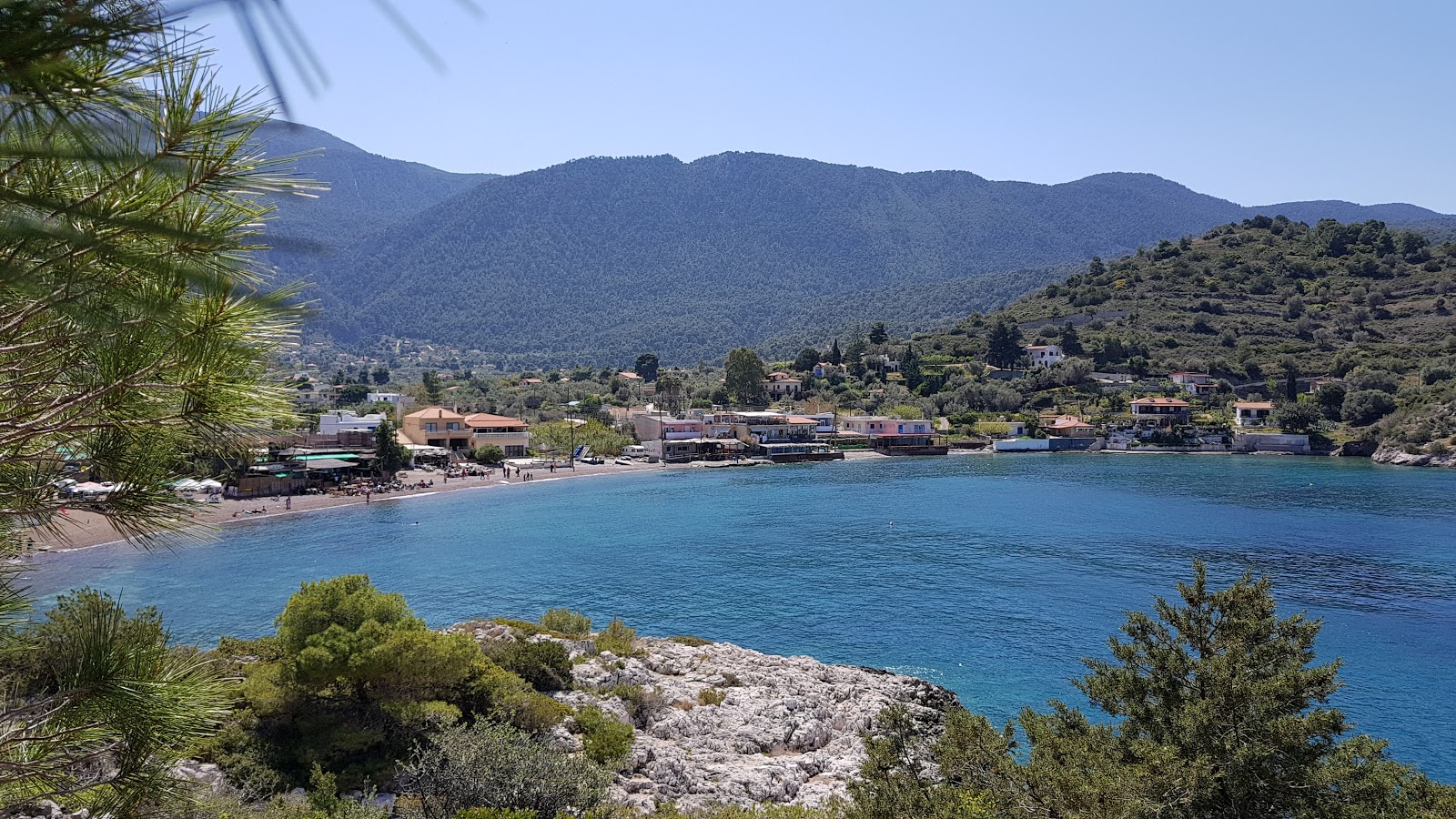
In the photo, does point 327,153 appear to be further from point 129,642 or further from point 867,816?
point 867,816

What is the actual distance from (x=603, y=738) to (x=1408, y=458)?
5538 cm

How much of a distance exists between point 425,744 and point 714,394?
204 ft

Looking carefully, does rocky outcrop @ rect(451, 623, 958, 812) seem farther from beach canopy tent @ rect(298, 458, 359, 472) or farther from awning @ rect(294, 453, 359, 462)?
awning @ rect(294, 453, 359, 462)

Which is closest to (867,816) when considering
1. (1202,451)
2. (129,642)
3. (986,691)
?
(129,642)

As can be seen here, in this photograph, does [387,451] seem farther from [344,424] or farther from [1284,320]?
[1284,320]

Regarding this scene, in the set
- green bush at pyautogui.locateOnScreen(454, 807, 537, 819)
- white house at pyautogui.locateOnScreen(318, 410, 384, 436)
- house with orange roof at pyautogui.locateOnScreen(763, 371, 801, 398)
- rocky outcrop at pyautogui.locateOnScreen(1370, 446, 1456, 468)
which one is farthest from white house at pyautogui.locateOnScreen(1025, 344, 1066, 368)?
green bush at pyautogui.locateOnScreen(454, 807, 537, 819)

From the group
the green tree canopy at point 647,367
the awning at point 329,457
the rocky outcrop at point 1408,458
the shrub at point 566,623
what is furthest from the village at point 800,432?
the shrub at point 566,623

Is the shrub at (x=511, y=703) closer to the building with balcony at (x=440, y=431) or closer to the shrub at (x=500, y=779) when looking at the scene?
the shrub at (x=500, y=779)

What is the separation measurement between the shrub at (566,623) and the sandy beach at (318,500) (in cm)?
1199

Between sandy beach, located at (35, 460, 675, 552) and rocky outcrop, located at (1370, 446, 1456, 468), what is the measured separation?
42.3 metres

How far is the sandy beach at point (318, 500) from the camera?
91.6ft

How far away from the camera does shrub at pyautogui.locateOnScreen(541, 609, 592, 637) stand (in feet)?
53.0

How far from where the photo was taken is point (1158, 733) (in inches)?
265

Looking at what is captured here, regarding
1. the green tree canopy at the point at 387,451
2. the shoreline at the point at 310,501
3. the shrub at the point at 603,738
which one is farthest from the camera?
the green tree canopy at the point at 387,451
